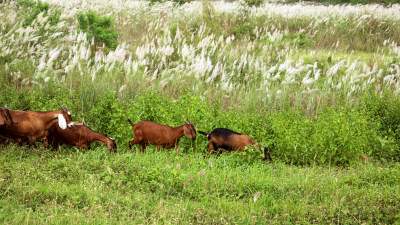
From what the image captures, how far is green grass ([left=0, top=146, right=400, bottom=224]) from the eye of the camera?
11.7ft

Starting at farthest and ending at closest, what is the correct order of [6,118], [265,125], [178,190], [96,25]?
[96,25] < [265,125] < [6,118] < [178,190]

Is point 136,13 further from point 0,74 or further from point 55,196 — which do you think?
point 55,196

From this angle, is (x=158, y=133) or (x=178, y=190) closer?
(x=178, y=190)

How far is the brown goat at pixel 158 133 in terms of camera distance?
17.0 ft

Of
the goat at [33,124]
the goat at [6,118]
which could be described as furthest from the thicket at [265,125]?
the goat at [6,118]

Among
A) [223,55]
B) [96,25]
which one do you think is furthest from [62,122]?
[223,55]

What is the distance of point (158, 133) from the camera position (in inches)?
206

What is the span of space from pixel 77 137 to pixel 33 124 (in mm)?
549

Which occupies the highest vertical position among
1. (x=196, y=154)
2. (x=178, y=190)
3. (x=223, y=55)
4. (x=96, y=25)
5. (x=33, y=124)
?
(x=96, y=25)

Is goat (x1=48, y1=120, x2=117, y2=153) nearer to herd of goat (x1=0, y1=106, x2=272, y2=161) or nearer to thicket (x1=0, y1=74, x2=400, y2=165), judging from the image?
herd of goat (x1=0, y1=106, x2=272, y2=161)

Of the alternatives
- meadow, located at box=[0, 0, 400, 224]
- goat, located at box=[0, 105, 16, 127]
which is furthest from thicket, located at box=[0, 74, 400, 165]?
goat, located at box=[0, 105, 16, 127]

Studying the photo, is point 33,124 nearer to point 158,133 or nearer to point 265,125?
point 158,133

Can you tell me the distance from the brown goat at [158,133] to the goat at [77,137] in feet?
1.05

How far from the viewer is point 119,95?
7.24 meters
